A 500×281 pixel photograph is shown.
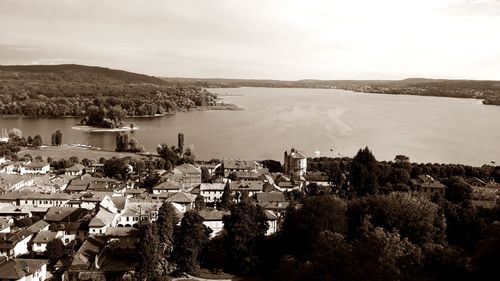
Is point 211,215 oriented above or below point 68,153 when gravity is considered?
above

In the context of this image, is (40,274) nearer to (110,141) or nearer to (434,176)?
(434,176)

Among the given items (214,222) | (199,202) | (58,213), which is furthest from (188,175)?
(58,213)

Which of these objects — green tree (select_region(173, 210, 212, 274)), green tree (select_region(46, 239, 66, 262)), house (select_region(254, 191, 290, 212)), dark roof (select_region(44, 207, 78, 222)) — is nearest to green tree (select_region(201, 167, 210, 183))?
house (select_region(254, 191, 290, 212))

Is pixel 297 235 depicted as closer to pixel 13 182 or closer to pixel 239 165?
pixel 239 165

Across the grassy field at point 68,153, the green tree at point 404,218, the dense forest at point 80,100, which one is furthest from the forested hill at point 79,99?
the green tree at point 404,218

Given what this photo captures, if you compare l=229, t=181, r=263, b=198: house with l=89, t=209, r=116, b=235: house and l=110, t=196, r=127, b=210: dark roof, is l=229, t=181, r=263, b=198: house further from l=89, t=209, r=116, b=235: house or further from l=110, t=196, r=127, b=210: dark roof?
l=89, t=209, r=116, b=235: house

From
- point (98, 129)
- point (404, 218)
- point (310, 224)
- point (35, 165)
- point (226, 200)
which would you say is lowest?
point (98, 129)

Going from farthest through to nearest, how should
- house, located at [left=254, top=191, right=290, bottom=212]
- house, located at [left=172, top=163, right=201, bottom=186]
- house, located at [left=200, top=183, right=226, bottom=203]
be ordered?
1. house, located at [left=172, top=163, right=201, bottom=186]
2. house, located at [left=200, top=183, right=226, bottom=203]
3. house, located at [left=254, top=191, right=290, bottom=212]
